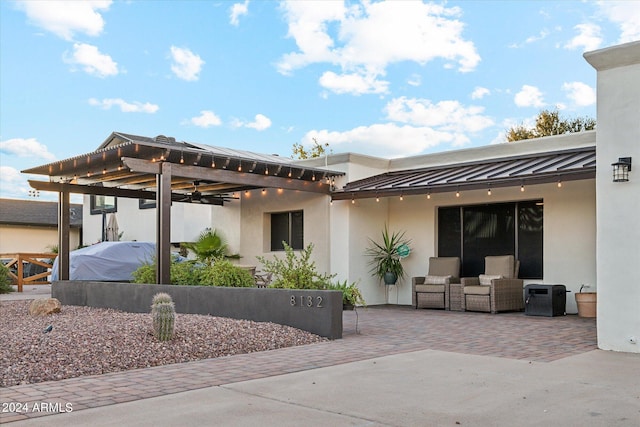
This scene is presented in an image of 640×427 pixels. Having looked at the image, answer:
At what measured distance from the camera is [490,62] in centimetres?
1938

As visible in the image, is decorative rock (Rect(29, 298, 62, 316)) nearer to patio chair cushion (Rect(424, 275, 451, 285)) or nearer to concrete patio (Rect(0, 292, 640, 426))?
concrete patio (Rect(0, 292, 640, 426))

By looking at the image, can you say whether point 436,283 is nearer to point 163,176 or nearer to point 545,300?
point 545,300

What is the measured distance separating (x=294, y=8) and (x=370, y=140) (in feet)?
57.4

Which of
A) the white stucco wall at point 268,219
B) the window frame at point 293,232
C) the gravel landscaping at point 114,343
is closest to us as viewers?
the gravel landscaping at point 114,343

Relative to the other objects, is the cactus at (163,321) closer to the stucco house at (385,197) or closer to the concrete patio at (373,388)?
the concrete patio at (373,388)

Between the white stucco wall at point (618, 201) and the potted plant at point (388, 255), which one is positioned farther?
the potted plant at point (388, 255)

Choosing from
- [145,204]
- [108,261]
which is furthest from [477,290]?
[145,204]

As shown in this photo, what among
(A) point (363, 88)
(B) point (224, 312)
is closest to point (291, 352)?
(B) point (224, 312)

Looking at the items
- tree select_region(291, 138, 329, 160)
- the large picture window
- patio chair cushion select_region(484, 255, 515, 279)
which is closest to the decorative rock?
the large picture window

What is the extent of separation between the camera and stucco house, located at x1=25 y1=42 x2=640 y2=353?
1139 cm

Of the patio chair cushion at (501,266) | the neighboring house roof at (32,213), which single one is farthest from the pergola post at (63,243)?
the neighboring house roof at (32,213)

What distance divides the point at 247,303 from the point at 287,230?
6442 mm

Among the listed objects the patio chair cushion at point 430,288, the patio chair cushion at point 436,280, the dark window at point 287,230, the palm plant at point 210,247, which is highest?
the dark window at point 287,230

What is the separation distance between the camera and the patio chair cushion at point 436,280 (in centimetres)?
1280
